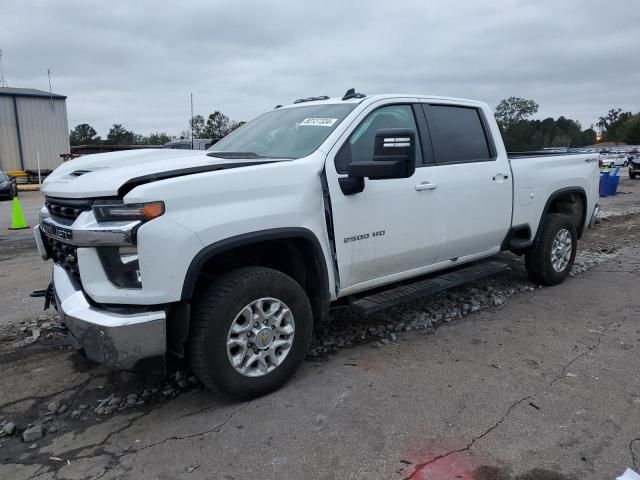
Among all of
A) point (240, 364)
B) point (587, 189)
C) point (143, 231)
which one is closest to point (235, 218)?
point (143, 231)

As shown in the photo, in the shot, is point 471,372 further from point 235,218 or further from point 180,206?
point 180,206

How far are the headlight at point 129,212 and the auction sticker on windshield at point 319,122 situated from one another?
1571 millimetres

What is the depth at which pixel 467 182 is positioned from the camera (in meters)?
4.60

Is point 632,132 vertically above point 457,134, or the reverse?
point 632,132

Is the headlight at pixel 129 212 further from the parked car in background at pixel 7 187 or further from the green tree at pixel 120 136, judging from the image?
the green tree at pixel 120 136

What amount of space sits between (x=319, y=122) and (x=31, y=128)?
3630 centimetres

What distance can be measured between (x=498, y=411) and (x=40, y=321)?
406 centimetres

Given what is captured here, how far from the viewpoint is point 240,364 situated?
3.24 meters

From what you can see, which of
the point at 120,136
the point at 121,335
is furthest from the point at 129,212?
the point at 120,136

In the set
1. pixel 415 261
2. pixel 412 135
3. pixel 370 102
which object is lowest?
pixel 415 261

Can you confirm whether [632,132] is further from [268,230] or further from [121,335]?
[121,335]

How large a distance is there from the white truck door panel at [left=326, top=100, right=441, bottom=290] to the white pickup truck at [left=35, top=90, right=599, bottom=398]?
0.04ft

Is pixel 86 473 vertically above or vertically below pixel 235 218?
below

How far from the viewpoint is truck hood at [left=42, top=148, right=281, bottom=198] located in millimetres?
2955
